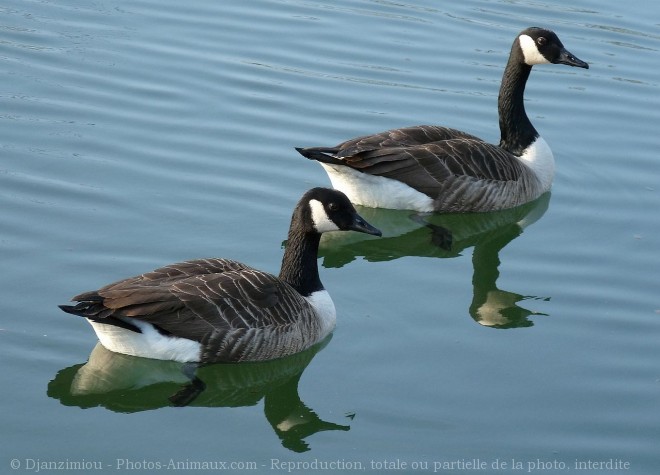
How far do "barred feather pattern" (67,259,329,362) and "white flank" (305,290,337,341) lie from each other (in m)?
0.04

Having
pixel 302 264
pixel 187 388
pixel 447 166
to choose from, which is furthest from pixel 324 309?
pixel 447 166

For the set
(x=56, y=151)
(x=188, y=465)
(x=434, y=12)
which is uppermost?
(x=434, y=12)

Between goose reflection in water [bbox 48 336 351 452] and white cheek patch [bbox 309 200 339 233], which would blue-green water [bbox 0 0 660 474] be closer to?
goose reflection in water [bbox 48 336 351 452]

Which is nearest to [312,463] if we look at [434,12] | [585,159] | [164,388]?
[164,388]

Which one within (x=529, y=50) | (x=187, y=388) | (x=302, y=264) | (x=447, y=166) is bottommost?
(x=187, y=388)

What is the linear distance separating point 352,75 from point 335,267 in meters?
4.49

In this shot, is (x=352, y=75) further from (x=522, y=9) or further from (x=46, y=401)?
(x=46, y=401)

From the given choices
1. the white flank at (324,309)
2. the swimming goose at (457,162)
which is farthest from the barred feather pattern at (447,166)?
the white flank at (324,309)

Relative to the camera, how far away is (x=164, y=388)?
28.8 feet

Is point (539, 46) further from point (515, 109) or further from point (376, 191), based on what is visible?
point (376, 191)

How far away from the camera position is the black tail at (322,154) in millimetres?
11359

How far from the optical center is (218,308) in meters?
8.95

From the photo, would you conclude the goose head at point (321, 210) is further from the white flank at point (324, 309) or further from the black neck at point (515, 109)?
the black neck at point (515, 109)

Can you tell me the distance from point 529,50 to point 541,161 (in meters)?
1.21
